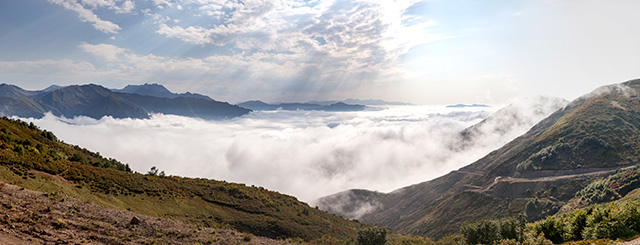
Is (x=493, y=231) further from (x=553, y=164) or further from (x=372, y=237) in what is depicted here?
(x=553, y=164)

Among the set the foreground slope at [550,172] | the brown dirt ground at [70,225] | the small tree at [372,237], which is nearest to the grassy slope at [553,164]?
the foreground slope at [550,172]

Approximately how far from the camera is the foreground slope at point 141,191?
33.9m

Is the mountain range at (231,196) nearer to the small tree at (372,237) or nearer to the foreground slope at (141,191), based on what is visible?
the foreground slope at (141,191)

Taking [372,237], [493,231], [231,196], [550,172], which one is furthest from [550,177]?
[231,196]

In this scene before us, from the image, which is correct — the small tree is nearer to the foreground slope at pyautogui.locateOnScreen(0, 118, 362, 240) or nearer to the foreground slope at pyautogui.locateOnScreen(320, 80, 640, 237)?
the foreground slope at pyautogui.locateOnScreen(0, 118, 362, 240)

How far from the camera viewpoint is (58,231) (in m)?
21.6

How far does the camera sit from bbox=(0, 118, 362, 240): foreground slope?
33875 mm

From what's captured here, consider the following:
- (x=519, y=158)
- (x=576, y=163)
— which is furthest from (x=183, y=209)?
(x=519, y=158)

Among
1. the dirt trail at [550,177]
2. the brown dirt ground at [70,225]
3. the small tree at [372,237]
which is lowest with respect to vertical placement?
the dirt trail at [550,177]

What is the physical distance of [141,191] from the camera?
45281 mm

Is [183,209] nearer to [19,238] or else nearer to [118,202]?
[118,202]

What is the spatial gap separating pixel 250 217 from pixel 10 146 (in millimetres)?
35793

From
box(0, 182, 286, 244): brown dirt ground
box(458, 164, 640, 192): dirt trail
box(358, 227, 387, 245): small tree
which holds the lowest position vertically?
box(458, 164, 640, 192): dirt trail

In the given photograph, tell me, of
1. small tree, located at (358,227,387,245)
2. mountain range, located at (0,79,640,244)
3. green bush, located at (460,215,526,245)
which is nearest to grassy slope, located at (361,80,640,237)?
mountain range, located at (0,79,640,244)
